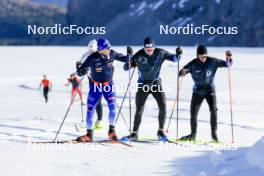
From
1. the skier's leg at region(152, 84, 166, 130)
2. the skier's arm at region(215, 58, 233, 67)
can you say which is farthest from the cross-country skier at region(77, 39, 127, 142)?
the skier's arm at region(215, 58, 233, 67)

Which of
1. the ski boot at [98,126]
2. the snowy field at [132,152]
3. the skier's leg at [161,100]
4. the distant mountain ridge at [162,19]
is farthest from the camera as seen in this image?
the distant mountain ridge at [162,19]

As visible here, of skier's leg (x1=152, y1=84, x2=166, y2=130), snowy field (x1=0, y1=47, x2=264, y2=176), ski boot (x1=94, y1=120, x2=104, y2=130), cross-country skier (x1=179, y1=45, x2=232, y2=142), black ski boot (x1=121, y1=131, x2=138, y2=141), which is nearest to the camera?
snowy field (x1=0, y1=47, x2=264, y2=176)

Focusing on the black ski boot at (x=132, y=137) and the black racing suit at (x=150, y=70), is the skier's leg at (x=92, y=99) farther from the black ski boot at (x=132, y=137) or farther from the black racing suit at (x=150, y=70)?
the black racing suit at (x=150, y=70)

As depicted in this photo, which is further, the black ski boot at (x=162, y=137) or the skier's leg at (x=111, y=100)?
the black ski boot at (x=162, y=137)

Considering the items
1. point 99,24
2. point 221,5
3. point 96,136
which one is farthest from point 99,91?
point 99,24

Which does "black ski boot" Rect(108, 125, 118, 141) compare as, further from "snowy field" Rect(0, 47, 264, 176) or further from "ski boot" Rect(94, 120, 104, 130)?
"ski boot" Rect(94, 120, 104, 130)

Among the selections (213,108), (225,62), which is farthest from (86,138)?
(225,62)

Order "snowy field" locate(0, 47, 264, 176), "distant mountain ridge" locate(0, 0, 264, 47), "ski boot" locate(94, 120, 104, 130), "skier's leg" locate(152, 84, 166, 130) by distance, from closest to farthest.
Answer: "snowy field" locate(0, 47, 264, 176) < "skier's leg" locate(152, 84, 166, 130) < "ski boot" locate(94, 120, 104, 130) < "distant mountain ridge" locate(0, 0, 264, 47)

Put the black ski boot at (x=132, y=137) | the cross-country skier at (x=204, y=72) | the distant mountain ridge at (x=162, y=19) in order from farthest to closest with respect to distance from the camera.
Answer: the distant mountain ridge at (x=162, y=19), the black ski boot at (x=132, y=137), the cross-country skier at (x=204, y=72)

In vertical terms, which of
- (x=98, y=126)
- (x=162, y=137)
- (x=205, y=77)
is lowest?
(x=162, y=137)

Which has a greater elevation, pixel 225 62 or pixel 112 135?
pixel 225 62

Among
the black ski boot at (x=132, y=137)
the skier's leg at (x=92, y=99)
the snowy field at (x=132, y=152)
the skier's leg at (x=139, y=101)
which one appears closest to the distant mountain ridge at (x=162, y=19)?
the snowy field at (x=132, y=152)

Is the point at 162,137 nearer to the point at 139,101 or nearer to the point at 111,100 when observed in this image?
the point at 139,101

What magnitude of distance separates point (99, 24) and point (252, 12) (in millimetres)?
60613
